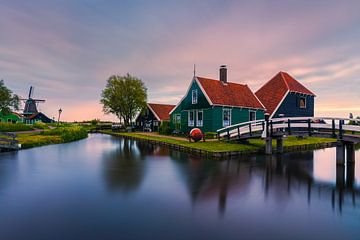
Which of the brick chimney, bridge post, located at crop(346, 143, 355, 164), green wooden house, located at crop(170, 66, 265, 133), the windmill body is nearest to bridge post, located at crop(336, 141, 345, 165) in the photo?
bridge post, located at crop(346, 143, 355, 164)

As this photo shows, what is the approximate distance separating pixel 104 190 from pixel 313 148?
20.3m

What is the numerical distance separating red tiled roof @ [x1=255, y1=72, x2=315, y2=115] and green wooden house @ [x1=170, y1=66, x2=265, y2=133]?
161cm

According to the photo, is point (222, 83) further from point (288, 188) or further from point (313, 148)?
point (288, 188)

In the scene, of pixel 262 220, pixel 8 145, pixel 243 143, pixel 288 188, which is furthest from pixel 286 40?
pixel 8 145

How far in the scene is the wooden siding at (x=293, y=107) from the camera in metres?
29.1

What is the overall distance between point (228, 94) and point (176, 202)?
71.4 ft

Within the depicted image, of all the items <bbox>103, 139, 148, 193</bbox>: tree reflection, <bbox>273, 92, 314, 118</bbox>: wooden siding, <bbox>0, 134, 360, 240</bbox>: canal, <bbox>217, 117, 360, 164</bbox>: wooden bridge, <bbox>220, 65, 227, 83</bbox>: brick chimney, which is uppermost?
<bbox>220, 65, 227, 83</bbox>: brick chimney

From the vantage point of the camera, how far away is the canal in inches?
215

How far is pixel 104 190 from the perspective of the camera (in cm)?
848

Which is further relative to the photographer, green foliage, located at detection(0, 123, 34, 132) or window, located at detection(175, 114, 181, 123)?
window, located at detection(175, 114, 181, 123)

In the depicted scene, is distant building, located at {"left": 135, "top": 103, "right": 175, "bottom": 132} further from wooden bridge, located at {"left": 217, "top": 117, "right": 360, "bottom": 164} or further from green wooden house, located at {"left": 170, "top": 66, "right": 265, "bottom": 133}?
wooden bridge, located at {"left": 217, "top": 117, "right": 360, "bottom": 164}

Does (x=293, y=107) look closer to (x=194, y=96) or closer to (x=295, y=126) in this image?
(x=194, y=96)

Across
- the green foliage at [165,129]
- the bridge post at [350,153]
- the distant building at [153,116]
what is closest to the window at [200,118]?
the green foliage at [165,129]

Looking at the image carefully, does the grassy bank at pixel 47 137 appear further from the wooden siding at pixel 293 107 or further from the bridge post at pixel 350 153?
the wooden siding at pixel 293 107
